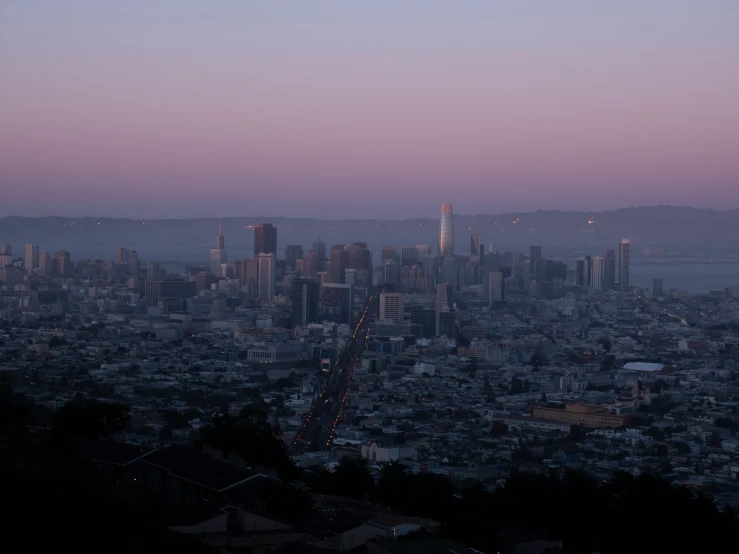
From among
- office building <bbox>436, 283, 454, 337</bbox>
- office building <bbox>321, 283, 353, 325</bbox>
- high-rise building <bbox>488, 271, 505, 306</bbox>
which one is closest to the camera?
office building <bbox>436, 283, 454, 337</bbox>

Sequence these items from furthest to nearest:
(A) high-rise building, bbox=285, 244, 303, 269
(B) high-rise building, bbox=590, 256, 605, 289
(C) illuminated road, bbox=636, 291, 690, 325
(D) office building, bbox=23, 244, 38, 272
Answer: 1. (A) high-rise building, bbox=285, 244, 303, 269
2. (B) high-rise building, bbox=590, 256, 605, 289
3. (D) office building, bbox=23, 244, 38, 272
4. (C) illuminated road, bbox=636, 291, 690, 325

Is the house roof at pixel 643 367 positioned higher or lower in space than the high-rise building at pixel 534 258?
lower

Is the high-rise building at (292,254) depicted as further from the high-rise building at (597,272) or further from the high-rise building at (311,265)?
the high-rise building at (597,272)

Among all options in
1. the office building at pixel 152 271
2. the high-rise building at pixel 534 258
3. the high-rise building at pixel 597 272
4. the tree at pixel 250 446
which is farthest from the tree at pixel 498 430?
the high-rise building at pixel 534 258

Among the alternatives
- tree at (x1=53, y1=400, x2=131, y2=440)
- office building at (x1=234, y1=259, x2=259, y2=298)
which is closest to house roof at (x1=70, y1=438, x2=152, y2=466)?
tree at (x1=53, y1=400, x2=131, y2=440)

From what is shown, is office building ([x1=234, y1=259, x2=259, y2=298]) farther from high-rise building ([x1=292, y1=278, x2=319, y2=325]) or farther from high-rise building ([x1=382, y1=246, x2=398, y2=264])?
high-rise building ([x1=382, y1=246, x2=398, y2=264])

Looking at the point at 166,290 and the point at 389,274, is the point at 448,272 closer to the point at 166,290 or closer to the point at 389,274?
the point at 389,274
